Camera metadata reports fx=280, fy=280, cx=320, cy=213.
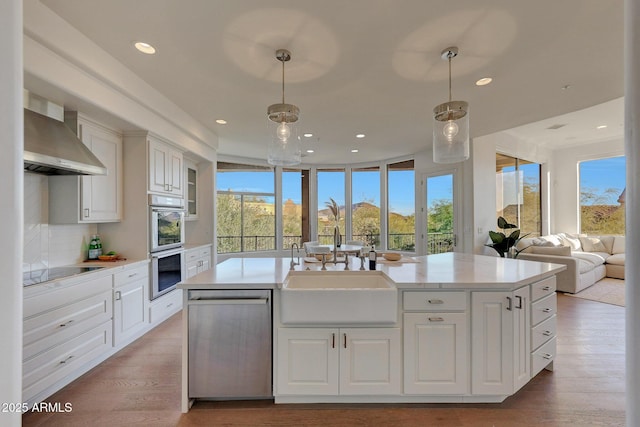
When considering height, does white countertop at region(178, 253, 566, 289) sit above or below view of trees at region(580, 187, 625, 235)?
below

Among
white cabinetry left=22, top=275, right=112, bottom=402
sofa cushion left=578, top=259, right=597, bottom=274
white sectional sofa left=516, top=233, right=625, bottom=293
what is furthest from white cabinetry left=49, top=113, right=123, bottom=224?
sofa cushion left=578, top=259, right=597, bottom=274

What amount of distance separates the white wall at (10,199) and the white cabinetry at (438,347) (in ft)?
5.99

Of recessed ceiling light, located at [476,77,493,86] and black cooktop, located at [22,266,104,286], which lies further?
recessed ceiling light, located at [476,77,493,86]

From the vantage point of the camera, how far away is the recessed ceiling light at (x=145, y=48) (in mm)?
2194

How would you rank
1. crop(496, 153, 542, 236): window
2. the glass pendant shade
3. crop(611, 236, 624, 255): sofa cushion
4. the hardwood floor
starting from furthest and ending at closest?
crop(611, 236, 624, 255): sofa cushion < crop(496, 153, 542, 236): window < the glass pendant shade < the hardwood floor

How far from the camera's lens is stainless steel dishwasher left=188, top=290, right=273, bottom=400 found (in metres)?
1.88

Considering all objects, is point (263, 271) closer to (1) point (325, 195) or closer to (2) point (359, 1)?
(2) point (359, 1)

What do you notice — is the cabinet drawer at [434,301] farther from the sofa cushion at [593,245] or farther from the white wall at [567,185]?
the white wall at [567,185]

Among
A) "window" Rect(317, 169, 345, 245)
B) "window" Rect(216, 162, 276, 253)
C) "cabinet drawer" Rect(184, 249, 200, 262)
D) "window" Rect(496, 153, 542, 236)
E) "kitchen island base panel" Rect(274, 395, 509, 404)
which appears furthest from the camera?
"window" Rect(317, 169, 345, 245)

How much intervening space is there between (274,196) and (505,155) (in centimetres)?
508

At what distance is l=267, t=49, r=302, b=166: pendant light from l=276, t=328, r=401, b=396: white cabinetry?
1.51 m

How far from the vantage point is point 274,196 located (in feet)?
21.8

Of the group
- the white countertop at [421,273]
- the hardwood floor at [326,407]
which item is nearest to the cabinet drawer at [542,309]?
the white countertop at [421,273]

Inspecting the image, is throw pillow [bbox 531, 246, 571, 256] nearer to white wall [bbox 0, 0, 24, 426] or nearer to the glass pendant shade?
the glass pendant shade
